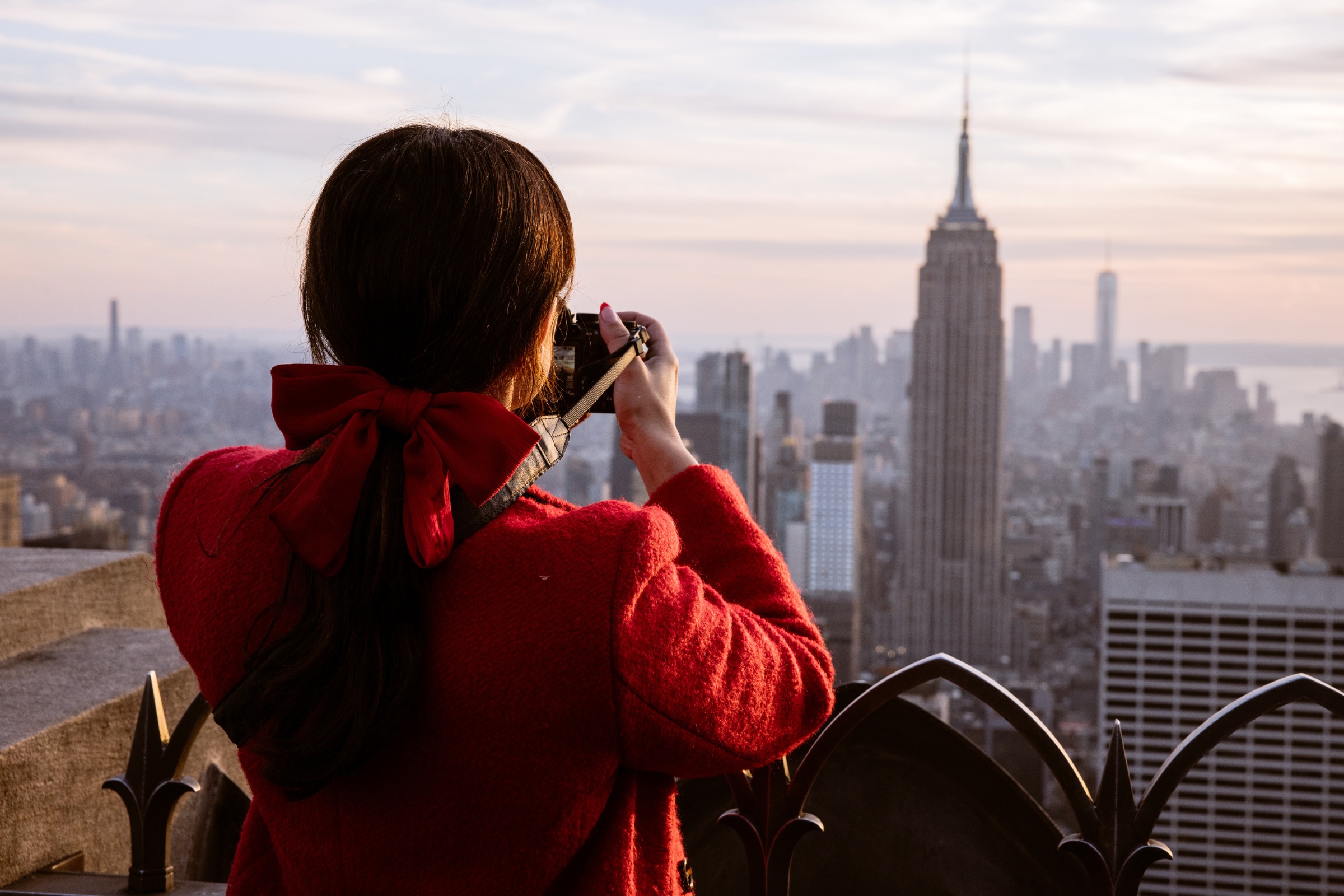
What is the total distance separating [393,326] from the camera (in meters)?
0.98

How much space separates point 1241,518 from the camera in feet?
244

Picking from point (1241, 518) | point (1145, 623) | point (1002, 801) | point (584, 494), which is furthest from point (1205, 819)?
point (1002, 801)

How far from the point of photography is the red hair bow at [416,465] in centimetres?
92

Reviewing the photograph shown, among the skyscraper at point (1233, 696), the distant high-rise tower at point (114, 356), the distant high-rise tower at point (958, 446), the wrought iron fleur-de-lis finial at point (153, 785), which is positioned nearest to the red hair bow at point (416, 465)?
the wrought iron fleur-de-lis finial at point (153, 785)

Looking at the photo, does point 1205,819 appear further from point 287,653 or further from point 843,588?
point 287,653

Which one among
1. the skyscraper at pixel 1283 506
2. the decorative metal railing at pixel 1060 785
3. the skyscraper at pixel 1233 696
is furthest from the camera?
the skyscraper at pixel 1283 506

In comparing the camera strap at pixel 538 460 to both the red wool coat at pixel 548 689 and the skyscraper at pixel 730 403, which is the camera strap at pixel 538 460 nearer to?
the red wool coat at pixel 548 689

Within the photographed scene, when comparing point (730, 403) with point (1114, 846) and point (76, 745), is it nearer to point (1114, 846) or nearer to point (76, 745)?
point (76, 745)

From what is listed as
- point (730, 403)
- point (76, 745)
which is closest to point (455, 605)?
point (76, 745)

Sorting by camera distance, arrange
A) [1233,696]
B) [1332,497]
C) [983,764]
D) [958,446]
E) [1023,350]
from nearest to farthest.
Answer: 1. [983,764]
2. [1233,696]
3. [1332,497]
4. [958,446]
5. [1023,350]

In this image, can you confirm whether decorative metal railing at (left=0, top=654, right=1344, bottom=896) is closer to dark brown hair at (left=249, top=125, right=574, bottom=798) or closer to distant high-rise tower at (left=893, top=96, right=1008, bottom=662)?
dark brown hair at (left=249, top=125, right=574, bottom=798)

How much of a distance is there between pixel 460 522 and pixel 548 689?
15 centimetres

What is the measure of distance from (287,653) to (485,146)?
1.41 ft

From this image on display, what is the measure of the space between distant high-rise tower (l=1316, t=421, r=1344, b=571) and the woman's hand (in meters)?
78.4
